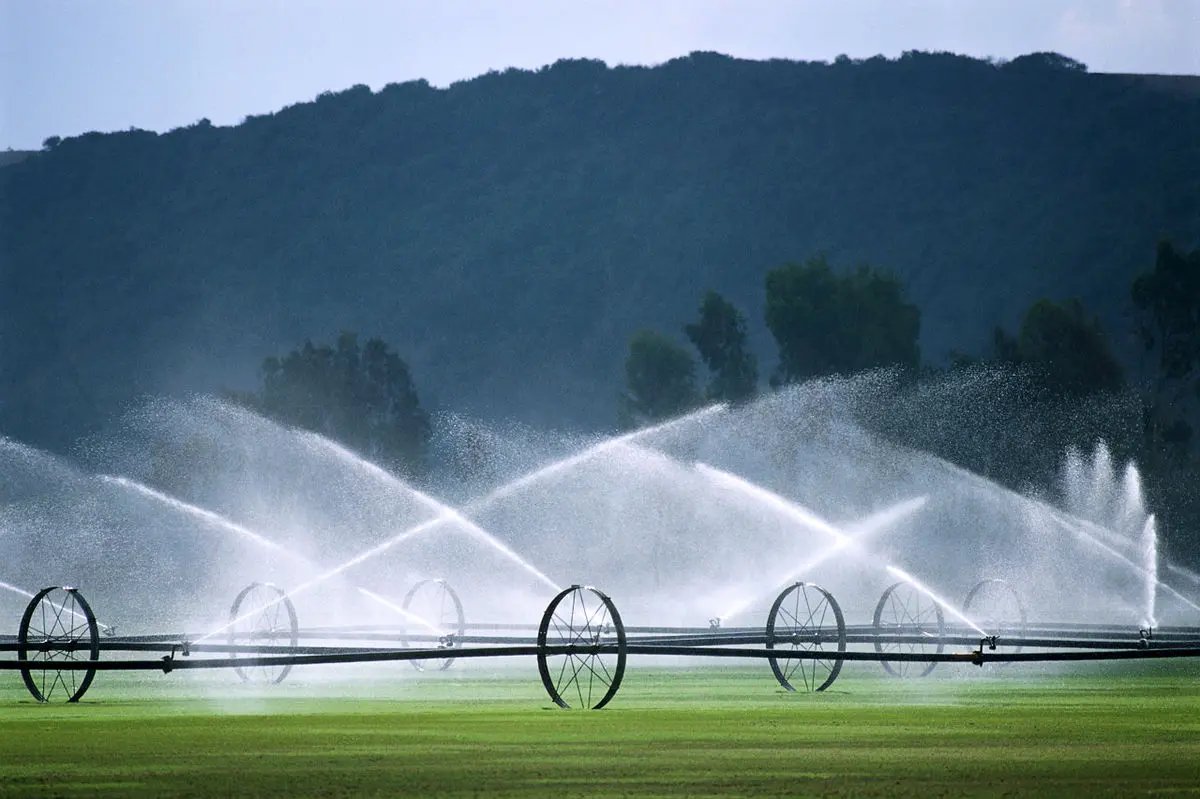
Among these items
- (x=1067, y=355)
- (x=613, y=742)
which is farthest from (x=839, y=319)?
(x=613, y=742)

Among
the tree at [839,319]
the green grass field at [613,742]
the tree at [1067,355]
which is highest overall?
the tree at [839,319]

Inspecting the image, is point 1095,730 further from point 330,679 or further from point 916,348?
point 916,348

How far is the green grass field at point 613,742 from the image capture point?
1566 centimetres

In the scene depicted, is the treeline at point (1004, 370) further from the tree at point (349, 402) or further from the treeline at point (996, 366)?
the tree at point (349, 402)

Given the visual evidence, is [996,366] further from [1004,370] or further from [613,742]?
[613,742]

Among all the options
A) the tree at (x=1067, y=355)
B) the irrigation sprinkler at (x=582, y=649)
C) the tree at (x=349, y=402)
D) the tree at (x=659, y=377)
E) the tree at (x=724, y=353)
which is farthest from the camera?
the tree at (x=349, y=402)

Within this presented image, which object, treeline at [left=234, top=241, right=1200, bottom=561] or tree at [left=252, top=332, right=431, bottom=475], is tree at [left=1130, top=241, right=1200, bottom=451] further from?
tree at [left=252, top=332, right=431, bottom=475]

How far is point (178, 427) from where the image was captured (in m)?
172

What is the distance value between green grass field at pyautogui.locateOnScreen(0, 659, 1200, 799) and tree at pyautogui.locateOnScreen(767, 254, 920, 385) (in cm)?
8060

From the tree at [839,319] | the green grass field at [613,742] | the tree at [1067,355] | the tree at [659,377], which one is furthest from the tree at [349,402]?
the green grass field at [613,742]

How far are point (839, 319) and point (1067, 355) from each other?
13.6 meters

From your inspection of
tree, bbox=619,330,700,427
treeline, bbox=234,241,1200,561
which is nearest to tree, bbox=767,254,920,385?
treeline, bbox=234,241,1200,561

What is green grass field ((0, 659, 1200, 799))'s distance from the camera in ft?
51.4

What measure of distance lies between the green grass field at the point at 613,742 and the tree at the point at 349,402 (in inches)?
4124
